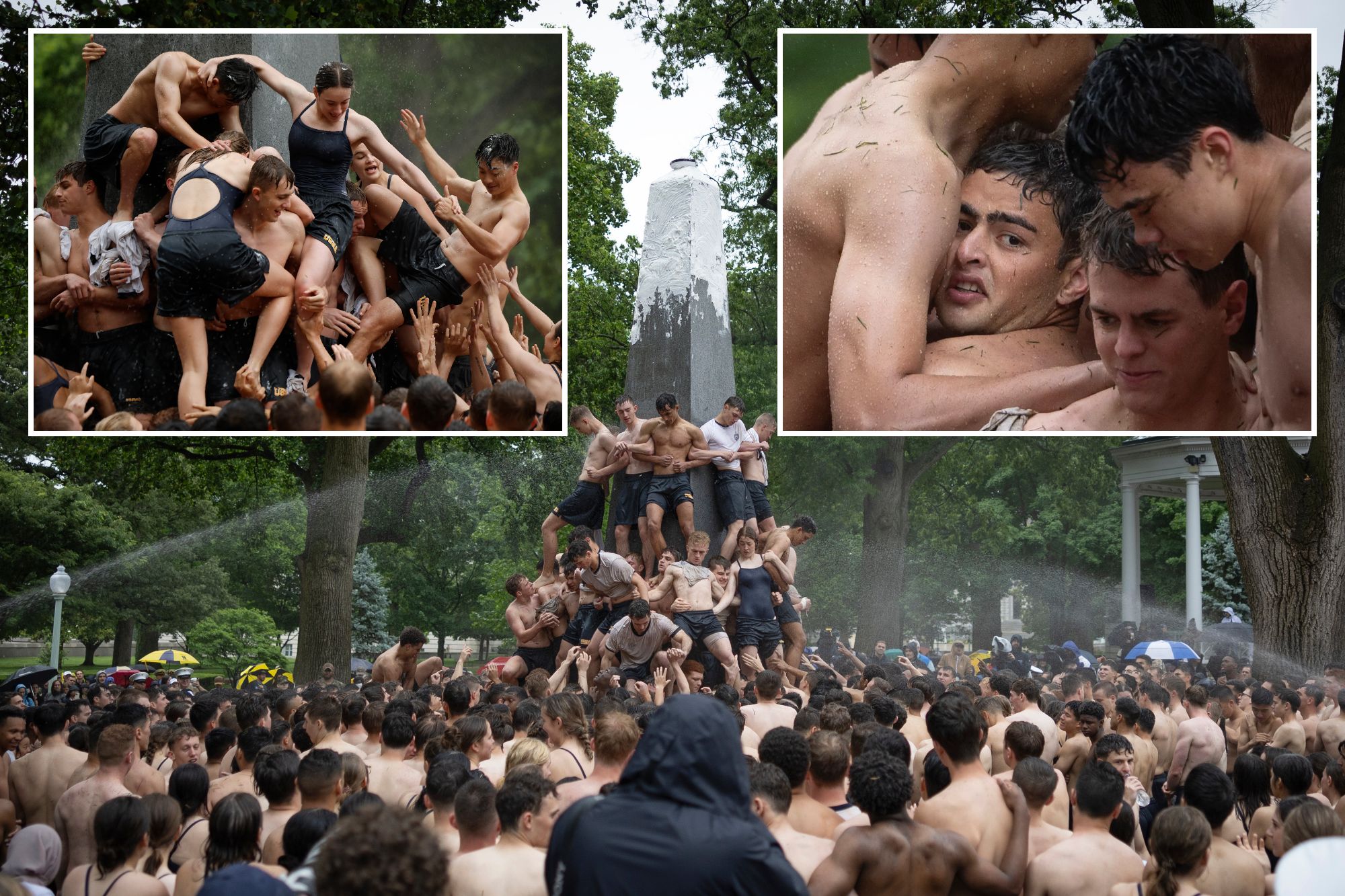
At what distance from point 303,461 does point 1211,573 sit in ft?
89.3

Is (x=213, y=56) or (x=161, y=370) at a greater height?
(x=213, y=56)

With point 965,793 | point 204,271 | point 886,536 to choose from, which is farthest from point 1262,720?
point 886,536

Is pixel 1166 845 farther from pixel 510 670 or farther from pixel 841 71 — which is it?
pixel 841 71

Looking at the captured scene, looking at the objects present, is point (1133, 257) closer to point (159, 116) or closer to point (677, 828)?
point (159, 116)

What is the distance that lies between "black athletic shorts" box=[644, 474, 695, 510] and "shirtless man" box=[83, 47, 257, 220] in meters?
5.12

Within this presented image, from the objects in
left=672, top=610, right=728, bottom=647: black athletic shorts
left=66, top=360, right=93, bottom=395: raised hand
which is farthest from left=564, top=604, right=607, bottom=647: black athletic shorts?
left=66, top=360, right=93, bottom=395: raised hand

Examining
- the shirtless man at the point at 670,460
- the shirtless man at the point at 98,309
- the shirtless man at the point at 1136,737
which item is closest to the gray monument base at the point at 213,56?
the shirtless man at the point at 98,309

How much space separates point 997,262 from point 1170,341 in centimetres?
171

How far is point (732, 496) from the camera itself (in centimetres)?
1302

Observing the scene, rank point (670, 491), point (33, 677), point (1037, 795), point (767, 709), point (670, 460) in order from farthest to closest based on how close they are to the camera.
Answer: point (33, 677) → point (670, 491) → point (670, 460) → point (767, 709) → point (1037, 795)

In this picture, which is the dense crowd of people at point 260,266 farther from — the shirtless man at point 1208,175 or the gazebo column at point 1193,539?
the gazebo column at point 1193,539

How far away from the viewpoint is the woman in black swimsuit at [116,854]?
15.2ft

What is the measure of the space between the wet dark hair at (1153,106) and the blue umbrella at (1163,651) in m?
9.09

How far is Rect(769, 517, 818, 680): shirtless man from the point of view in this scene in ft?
42.1
